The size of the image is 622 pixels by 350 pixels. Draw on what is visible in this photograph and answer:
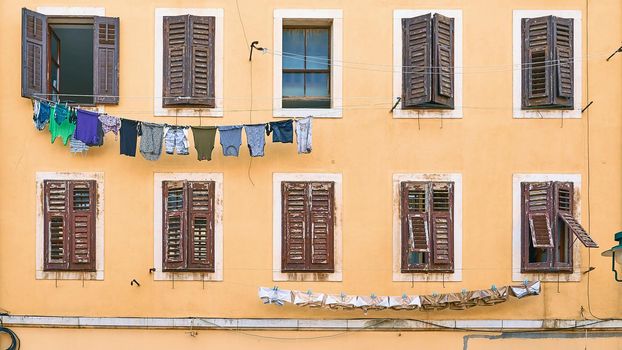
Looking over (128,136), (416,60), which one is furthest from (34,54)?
(416,60)

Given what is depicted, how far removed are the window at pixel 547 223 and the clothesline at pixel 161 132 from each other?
3.96 m

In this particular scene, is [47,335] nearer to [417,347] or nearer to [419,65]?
[417,347]

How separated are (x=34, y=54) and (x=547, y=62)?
8.86 metres

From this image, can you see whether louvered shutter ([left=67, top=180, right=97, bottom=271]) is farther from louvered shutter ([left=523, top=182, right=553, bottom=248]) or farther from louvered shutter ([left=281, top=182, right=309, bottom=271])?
louvered shutter ([left=523, top=182, right=553, bottom=248])

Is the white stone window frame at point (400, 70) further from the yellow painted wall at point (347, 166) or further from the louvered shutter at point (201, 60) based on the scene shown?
the louvered shutter at point (201, 60)

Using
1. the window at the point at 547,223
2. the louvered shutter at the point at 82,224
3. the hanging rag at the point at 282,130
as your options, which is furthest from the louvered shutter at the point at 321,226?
the louvered shutter at the point at 82,224

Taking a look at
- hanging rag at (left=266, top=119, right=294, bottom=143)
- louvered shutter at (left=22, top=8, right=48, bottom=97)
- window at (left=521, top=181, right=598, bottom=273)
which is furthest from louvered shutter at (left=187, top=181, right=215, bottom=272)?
window at (left=521, top=181, right=598, bottom=273)

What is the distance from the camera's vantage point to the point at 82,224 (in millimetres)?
12203

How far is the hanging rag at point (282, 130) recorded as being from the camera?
38.7 ft

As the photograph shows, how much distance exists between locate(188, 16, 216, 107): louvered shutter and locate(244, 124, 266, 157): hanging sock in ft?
3.08

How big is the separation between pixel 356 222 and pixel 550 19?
16.0ft

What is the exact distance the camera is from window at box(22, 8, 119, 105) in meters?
12.1

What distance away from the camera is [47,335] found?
12.2 metres

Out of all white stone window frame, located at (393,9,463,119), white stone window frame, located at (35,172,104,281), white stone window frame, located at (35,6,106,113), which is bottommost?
white stone window frame, located at (35,172,104,281)
